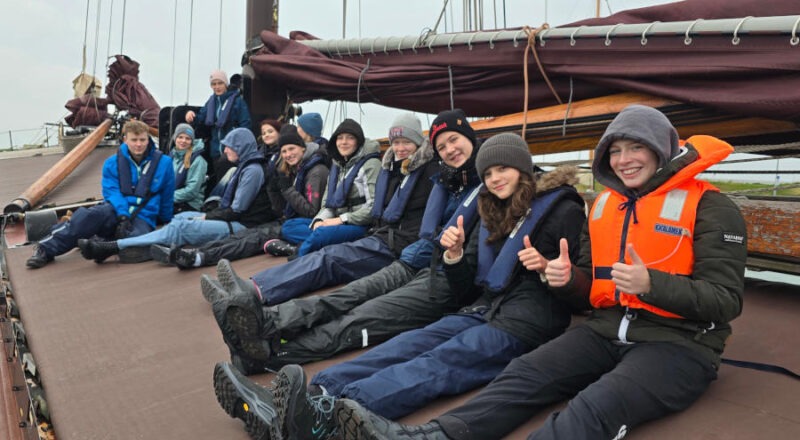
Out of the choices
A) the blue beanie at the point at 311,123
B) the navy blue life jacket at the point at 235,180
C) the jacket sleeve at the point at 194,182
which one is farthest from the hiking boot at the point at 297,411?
the jacket sleeve at the point at 194,182

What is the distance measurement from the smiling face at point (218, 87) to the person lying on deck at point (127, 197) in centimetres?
138

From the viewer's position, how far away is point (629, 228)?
6.46 feet

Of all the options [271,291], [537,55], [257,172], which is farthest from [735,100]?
[257,172]

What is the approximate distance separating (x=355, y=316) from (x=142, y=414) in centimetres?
94

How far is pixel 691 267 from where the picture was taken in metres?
1.85

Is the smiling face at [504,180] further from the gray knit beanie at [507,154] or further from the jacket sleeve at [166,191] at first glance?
the jacket sleeve at [166,191]

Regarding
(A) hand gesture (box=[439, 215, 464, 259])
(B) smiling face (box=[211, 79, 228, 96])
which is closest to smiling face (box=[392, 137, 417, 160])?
(A) hand gesture (box=[439, 215, 464, 259])

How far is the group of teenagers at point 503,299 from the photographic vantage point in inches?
69.1

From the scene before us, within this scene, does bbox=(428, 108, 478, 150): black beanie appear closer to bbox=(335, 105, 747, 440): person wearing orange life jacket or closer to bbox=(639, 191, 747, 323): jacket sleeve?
bbox=(335, 105, 747, 440): person wearing orange life jacket

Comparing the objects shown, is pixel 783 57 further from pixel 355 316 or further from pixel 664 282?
pixel 355 316

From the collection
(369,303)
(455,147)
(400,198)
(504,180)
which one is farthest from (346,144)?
(504,180)

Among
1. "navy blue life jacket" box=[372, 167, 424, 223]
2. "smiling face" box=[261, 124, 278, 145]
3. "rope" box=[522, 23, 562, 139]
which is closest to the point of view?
"rope" box=[522, 23, 562, 139]

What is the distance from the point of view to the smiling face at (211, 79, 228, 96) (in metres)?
6.54

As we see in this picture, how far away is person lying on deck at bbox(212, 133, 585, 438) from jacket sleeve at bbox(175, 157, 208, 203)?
421 cm
